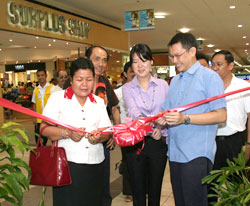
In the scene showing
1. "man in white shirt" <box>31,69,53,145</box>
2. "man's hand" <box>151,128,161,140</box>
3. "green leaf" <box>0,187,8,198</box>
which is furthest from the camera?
"man in white shirt" <box>31,69,53,145</box>

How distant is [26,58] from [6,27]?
14331 millimetres

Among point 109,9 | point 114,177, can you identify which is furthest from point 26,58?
point 114,177

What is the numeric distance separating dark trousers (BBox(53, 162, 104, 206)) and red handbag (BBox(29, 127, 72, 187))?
0.38 feet

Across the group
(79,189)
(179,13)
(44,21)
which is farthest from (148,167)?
(179,13)

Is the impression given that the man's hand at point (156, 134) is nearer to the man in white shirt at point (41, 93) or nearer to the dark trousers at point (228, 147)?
the dark trousers at point (228, 147)

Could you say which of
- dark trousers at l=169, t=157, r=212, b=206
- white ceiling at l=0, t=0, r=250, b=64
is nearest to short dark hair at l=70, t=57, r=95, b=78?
dark trousers at l=169, t=157, r=212, b=206

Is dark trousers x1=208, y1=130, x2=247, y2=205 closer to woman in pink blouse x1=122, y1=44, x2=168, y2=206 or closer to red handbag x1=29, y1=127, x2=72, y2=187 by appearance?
woman in pink blouse x1=122, y1=44, x2=168, y2=206

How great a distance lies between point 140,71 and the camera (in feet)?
9.06

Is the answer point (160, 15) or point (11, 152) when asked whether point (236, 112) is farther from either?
point (160, 15)

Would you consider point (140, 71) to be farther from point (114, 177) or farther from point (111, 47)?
point (111, 47)

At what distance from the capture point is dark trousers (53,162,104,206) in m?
2.28

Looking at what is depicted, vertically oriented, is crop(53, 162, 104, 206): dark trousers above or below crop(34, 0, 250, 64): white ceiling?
below

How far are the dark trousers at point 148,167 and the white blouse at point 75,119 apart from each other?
0.42 metres

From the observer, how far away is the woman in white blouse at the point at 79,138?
228 centimetres
